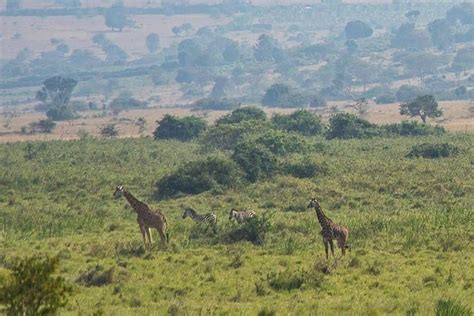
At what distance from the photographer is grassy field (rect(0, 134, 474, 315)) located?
19500 mm

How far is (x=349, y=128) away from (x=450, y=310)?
169ft

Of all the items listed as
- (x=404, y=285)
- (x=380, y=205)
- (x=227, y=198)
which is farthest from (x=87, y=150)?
(x=404, y=285)

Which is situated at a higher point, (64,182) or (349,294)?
(64,182)

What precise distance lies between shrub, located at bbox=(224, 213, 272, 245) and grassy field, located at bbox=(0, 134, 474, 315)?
370 mm

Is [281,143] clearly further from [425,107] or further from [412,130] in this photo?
[425,107]

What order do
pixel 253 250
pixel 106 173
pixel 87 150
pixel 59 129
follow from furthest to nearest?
1. pixel 59 129
2. pixel 87 150
3. pixel 106 173
4. pixel 253 250

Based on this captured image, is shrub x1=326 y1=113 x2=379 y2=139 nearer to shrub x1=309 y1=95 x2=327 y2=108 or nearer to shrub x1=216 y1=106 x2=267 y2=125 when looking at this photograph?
shrub x1=216 y1=106 x2=267 y2=125

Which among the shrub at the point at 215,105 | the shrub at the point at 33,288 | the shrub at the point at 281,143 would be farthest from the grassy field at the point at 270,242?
the shrub at the point at 215,105

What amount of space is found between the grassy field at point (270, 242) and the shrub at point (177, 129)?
77.6ft

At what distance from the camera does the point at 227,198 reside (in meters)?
37.5

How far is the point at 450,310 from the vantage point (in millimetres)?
15867

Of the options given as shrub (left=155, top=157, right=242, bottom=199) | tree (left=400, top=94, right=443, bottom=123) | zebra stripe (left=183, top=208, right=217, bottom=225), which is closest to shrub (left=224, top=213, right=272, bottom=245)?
zebra stripe (left=183, top=208, right=217, bottom=225)

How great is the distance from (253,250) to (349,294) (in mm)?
6163

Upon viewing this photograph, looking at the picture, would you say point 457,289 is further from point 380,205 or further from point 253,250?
point 380,205
